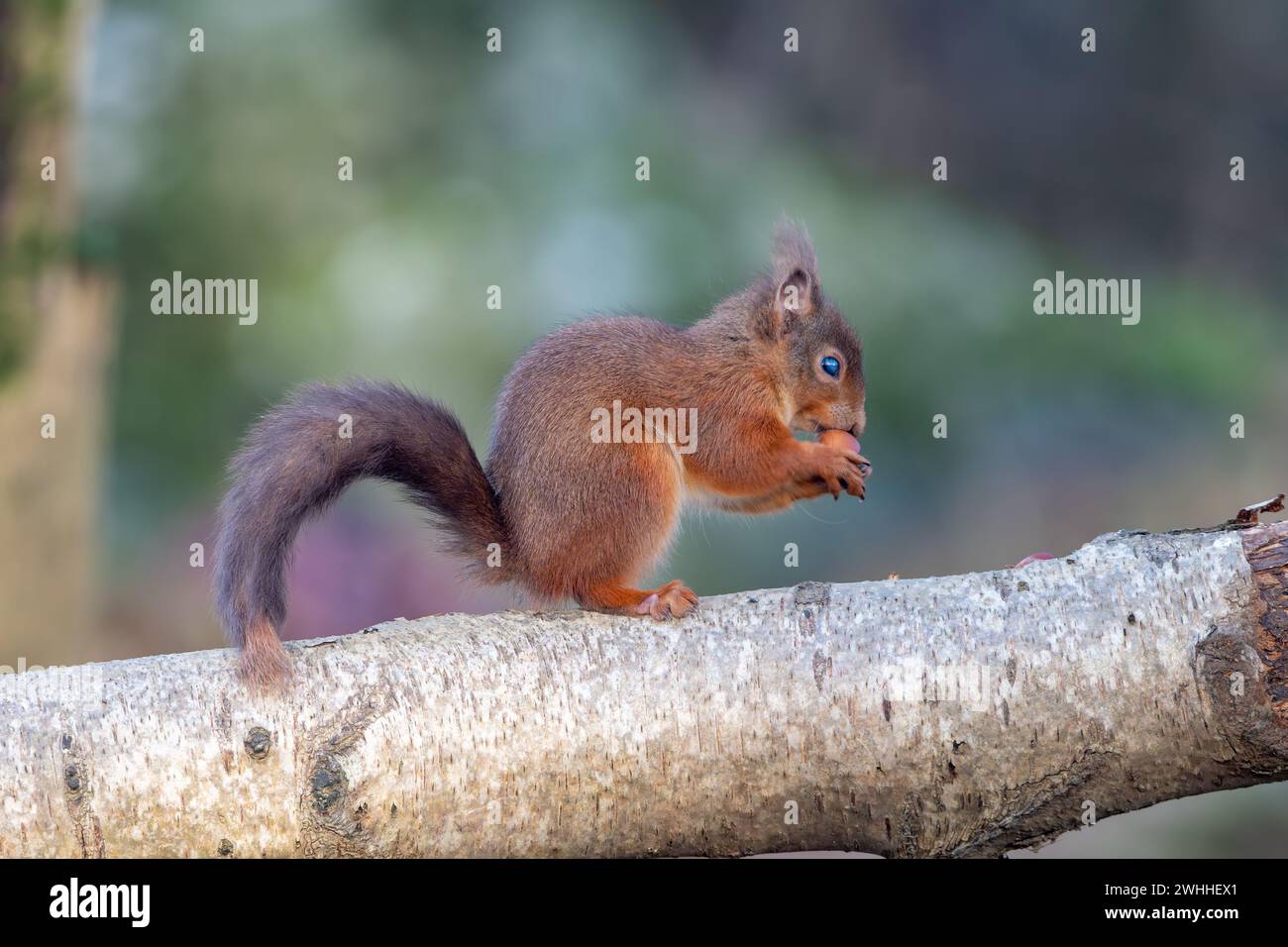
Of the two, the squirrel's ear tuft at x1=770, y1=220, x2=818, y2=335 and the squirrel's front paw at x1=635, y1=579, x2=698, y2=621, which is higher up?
the squirrel's ear tuft at x1=770, y1=220, x2=818, y2=335

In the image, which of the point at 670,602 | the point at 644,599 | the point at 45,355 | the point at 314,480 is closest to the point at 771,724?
the point at 670,602

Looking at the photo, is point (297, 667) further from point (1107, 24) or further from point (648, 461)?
point (1107, 24)

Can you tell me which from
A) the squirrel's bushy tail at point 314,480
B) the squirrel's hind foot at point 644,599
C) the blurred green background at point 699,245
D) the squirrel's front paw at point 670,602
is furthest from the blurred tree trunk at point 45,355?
the squirrel's front paw at point 670,602

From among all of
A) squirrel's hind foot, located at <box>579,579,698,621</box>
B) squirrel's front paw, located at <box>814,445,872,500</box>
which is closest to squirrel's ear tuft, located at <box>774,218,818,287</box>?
squirrel's front paw, located at <box>814,445,872,500</box>

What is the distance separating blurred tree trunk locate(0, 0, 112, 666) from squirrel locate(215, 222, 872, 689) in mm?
2263

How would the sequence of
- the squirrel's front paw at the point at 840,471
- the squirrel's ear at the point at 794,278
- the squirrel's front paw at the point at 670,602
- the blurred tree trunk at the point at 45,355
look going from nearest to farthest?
1. the squirrel's front paw at the point at 670,602
2. the squirrel's front paw at the point at 840,471
3. the squirrel's ear at the point at 794,278
4. the blurred tree trunk at the point at 45,355

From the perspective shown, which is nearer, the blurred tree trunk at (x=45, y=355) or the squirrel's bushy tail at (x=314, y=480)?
the squirrel's bushy tail at (x=314, y=480)

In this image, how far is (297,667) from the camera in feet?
4.40

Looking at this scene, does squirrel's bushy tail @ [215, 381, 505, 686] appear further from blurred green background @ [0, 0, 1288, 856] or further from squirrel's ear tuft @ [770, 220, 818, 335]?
blurred green background @ [0, 0, 1288, 856]

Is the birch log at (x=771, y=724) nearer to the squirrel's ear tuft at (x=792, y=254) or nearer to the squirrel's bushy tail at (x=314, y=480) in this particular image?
the squirrel's bushy tail at (x=314, y=480)

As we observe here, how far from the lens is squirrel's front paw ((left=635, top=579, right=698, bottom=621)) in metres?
1.50

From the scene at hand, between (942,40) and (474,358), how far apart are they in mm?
2099

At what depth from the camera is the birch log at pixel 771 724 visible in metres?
1.29

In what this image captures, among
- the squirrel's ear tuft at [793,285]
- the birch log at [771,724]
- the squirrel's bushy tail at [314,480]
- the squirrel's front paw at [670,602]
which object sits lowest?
the birch log at [771,724]
